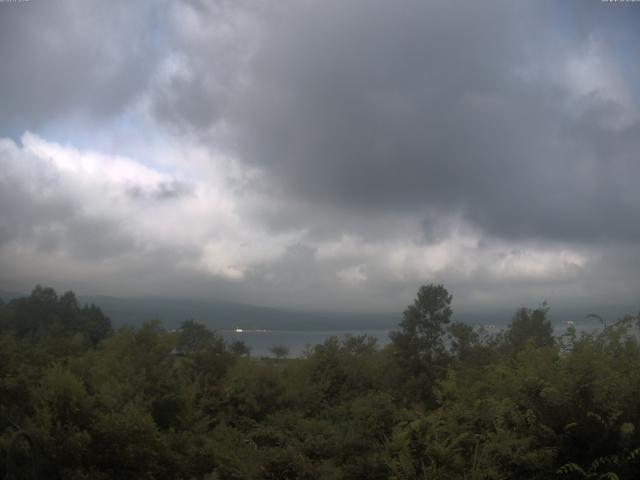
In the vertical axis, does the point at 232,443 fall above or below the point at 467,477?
below

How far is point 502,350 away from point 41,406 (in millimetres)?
15242

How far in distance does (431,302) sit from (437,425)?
10.3 meters

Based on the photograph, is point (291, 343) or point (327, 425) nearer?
point (327, 425)

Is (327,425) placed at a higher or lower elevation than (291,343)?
lower

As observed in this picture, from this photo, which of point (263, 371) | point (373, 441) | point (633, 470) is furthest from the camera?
point (263, 371)

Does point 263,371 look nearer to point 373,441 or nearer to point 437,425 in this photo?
point 373,441

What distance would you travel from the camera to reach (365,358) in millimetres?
19406

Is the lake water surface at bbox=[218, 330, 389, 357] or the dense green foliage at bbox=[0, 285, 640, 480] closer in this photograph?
the dense green foliage at bbox=[0, 285, 640, 480]

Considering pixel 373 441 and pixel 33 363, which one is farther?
pixel 33 363

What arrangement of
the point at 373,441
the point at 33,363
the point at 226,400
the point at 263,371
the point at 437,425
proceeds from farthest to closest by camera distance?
1. the point at 263,371
2. the point at 226,400
3. the point at 33,363
4. the point at 373,441
5. the point at 437,425

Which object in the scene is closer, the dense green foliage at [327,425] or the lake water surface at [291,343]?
the dense green foliage at [327,425]

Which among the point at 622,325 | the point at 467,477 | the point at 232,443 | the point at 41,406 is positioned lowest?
the point at 232,443

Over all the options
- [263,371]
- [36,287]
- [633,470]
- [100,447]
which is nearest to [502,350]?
[263,371]

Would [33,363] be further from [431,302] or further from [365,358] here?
[431,302]
